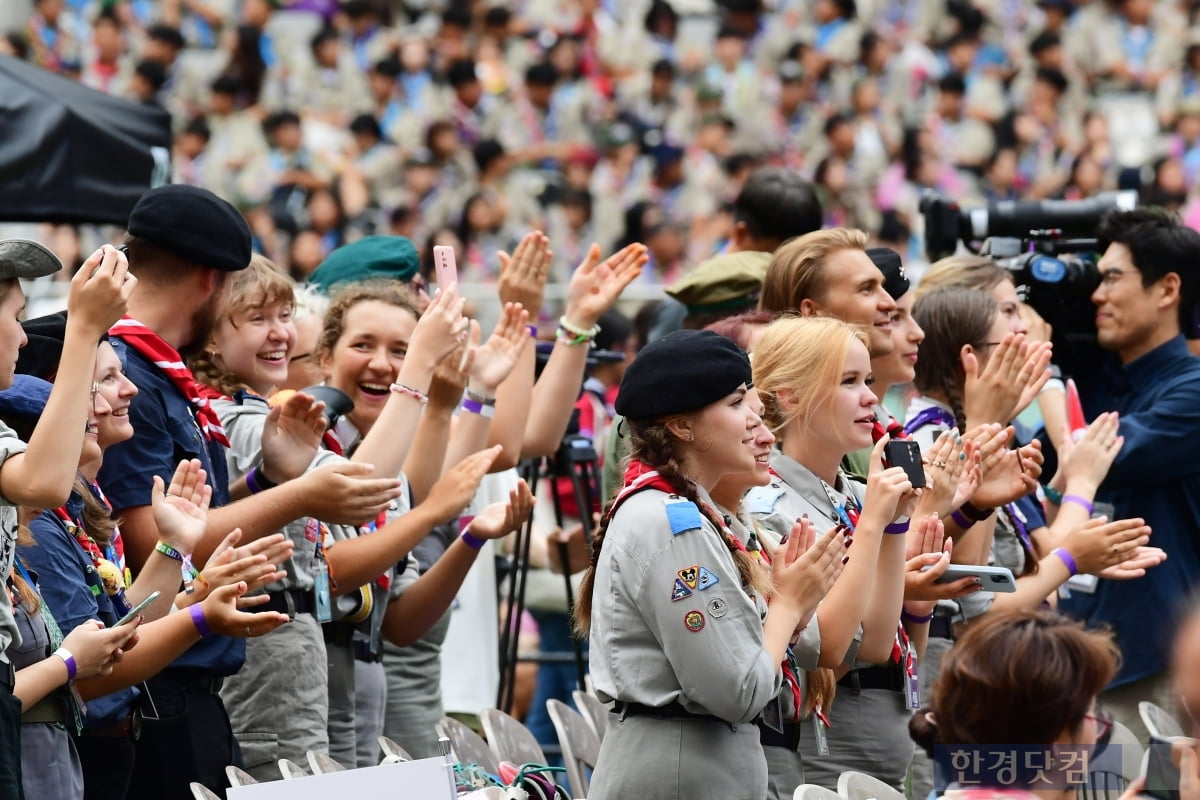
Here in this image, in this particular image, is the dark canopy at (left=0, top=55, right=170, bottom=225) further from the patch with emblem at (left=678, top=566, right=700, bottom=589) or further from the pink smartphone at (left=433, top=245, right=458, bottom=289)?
the patch with emblem at (left=678, top=566, right=700, bottom=589)

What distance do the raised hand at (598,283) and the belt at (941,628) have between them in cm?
125

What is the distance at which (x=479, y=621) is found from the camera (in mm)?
6328

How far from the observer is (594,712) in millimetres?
4965

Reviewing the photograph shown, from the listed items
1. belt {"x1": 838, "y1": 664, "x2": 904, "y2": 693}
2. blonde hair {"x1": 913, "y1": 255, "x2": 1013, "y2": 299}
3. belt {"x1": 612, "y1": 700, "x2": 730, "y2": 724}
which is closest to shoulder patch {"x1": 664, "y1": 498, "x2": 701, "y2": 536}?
belt {"x1": 612, "y1": 700, "x2": 730, "y2": 724}

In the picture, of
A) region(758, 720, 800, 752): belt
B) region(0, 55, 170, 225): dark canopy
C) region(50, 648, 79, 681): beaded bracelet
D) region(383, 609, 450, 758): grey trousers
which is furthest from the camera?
region(0, 55, 170, 225): dark canopy

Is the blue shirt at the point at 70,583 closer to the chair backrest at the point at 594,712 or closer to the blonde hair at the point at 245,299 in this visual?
the blonde hair at the point at 245,299

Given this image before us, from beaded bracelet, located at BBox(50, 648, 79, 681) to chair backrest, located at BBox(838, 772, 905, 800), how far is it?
5.13ft

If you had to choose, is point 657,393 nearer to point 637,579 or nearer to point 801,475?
point 637,579

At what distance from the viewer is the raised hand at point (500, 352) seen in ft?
16.5

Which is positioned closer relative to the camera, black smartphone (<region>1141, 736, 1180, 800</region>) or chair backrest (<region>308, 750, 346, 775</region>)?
black smartphone (<region>1141, 736, 1180, 800</region>)

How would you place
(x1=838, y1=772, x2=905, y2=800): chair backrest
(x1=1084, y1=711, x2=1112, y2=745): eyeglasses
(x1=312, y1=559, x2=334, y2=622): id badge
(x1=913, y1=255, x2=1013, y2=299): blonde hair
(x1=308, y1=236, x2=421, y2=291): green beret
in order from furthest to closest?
(x1=308, y1=236, x2=421, y2=291): green beret < (x1=913, y1=255, x2=1013, y2=299): blonde hair < (x1=312, y1=559, x2=334, y2=622): id badge < (x1=838, y1=772, x2=905, y2=800): chair backrest < (x1=1084, y1=711, x2=1112, y2=745): eyeglasses

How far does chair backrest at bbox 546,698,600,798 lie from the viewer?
4.66 m

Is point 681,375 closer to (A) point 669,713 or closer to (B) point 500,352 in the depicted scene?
(A) point 669,713

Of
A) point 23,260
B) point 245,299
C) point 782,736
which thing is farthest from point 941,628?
point 23,260
